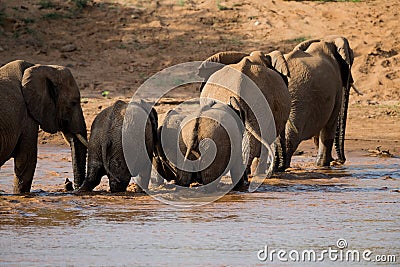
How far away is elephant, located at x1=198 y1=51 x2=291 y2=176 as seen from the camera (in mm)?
9406

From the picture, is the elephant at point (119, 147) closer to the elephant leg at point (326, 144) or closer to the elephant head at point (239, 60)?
the elephant head at point (239, 60)

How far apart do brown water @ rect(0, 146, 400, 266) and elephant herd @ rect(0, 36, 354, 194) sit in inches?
11.3

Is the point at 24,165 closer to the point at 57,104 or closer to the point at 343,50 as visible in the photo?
the point at 57,104

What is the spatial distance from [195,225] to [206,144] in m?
1.52

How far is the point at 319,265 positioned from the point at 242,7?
502 inches

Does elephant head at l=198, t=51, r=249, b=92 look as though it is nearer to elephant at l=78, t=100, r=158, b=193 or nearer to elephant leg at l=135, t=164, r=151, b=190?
elephant at l=78, t=100, r=158, b=193

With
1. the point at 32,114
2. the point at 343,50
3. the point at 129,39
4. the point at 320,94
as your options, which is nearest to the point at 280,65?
the point at 320,94

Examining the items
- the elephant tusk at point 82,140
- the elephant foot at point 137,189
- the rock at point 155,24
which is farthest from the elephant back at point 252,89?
the rock at point 155,24

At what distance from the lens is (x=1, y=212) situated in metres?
7.87

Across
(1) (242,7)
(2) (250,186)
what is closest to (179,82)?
(1) (242,7)

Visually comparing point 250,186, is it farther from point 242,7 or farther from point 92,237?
point 242,7

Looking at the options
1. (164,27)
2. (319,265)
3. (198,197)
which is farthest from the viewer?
(164,27)

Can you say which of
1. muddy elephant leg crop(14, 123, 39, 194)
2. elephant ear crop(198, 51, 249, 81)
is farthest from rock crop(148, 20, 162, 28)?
muddy elephant leg crop(14, 123, 39, 194)

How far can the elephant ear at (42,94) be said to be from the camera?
29.1 feet
